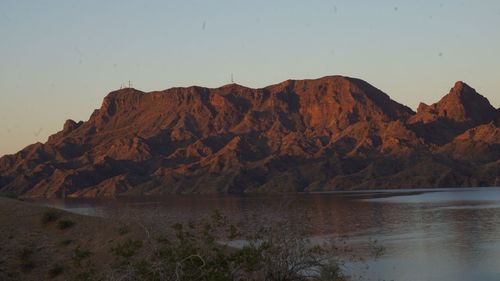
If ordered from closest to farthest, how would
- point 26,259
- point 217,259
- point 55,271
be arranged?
point 217,259 → point 55,271 → point 26,259

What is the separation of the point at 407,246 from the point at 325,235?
13.7 metres

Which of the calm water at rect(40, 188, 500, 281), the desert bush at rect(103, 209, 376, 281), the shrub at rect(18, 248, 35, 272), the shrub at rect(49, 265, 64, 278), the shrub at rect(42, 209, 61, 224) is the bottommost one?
the calm water at rect(40, 188, 500, 281)

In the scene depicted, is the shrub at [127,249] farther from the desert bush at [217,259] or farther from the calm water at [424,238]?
the calm water at [424,238]

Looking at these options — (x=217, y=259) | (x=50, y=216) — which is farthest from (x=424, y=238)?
(x=217, y=259)

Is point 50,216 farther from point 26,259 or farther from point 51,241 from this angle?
point 26,259

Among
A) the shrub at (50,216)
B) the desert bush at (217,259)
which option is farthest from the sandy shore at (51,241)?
the desert bush at (217,259)

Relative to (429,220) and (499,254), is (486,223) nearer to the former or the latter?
(429,220)

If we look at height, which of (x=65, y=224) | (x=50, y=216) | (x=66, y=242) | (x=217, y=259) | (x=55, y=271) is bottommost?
(x=55, y=271)

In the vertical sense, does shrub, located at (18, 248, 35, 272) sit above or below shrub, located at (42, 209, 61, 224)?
below

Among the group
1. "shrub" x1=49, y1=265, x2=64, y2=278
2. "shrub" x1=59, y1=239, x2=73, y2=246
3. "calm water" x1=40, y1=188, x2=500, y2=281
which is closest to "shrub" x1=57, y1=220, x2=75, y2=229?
"shrub" x1=59, y1=239, x2=73, y2=246

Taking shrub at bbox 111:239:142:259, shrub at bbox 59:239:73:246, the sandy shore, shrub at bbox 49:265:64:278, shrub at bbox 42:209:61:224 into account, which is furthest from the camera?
shrub at bbox 42:209:61:224

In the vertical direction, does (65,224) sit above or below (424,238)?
above

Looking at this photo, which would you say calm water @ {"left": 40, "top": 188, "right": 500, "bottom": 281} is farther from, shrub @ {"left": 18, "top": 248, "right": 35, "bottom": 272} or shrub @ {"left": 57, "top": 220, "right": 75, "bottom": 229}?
shrub @ {"left": 57, "top": 220, "right": 75, "bottom": 229}

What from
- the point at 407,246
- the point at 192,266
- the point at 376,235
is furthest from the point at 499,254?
the point at 192,266
